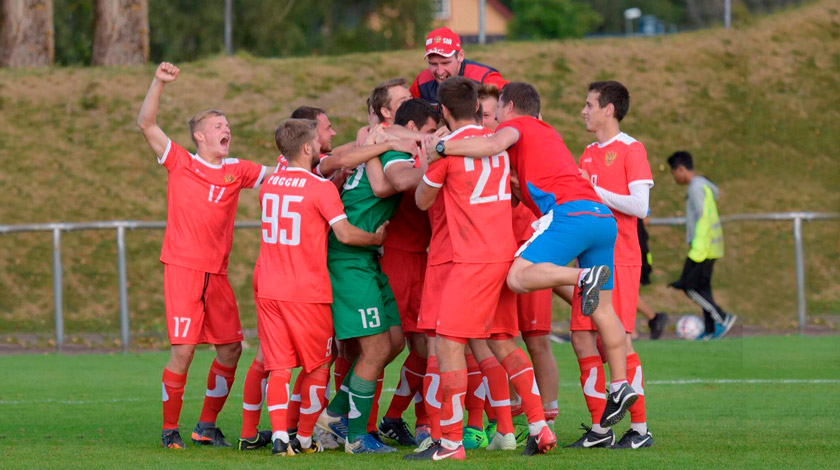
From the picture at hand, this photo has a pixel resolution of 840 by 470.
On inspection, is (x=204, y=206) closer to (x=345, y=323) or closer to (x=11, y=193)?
(x=345, y=323)

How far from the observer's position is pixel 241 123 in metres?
21.2

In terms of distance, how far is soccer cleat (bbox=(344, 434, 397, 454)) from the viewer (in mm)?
7098

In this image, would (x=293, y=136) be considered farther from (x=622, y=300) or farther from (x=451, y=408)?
(x=622, y=300)

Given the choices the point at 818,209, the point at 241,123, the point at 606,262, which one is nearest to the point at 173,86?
the point at 241,123

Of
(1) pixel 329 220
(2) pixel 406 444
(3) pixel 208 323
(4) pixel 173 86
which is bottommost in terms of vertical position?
(2) pixel 406 444

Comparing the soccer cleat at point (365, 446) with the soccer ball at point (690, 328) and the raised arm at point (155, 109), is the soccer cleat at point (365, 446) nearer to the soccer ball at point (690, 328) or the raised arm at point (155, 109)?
the raised arm at point (155, 109)

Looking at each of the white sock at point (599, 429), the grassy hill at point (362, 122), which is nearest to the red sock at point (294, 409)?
the white sock at point (599, 429)

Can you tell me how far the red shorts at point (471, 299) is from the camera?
6.59 metres

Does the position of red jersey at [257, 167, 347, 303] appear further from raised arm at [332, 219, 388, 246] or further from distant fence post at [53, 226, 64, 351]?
distant fence post at [53, 226, 64, 351]

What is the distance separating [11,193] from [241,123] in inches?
169

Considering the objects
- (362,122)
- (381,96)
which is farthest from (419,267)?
(362,122)

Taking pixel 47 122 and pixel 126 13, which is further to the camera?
pixel 126 13

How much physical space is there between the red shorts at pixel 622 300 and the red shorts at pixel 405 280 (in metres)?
1.08

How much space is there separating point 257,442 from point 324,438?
43 centimetres
